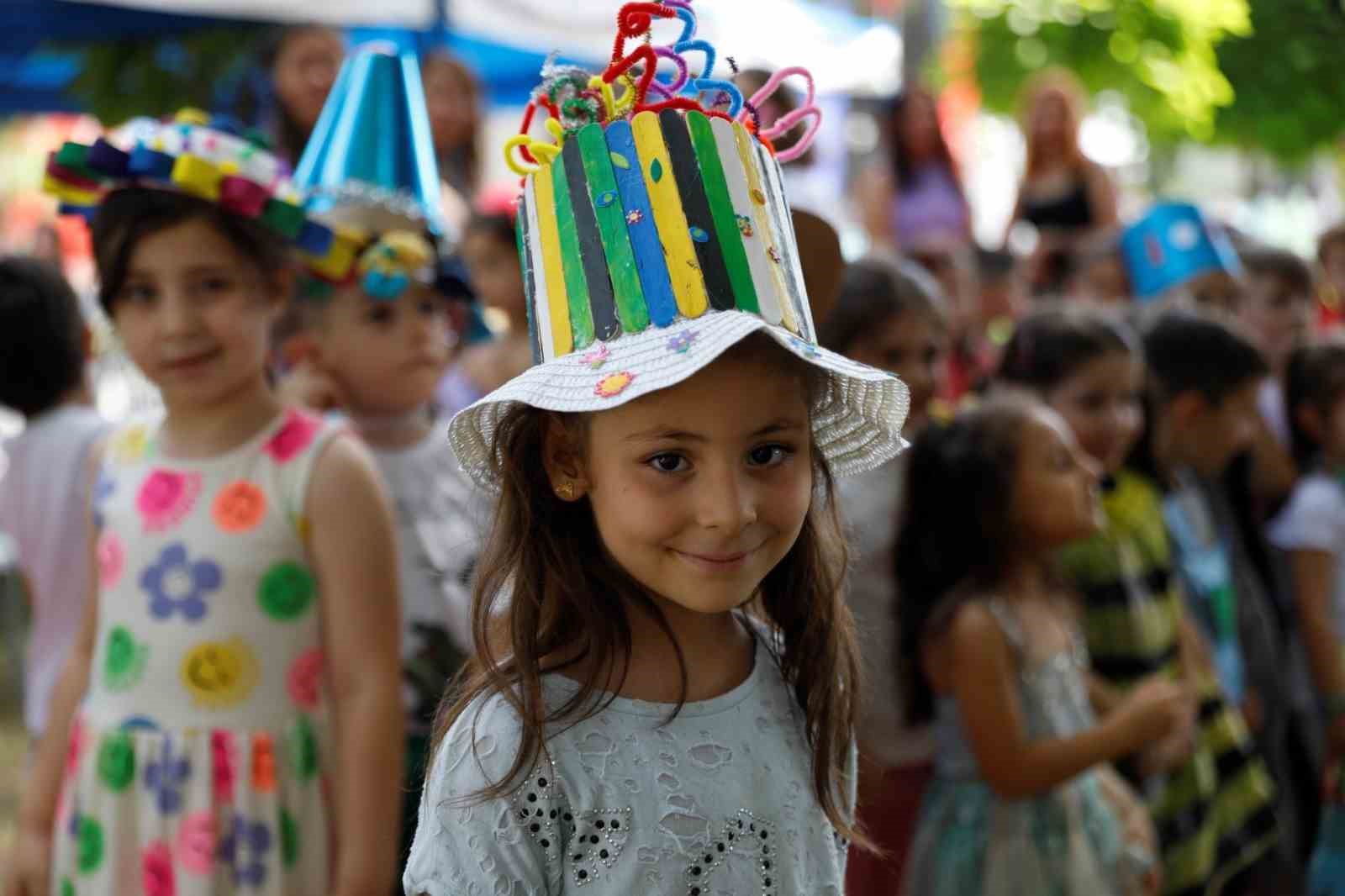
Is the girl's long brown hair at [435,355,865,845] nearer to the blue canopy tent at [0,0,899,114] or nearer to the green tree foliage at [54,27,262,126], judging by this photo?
the blue canopy tent at [0,0,899,114]

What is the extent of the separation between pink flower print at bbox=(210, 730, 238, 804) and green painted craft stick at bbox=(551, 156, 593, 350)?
1.16m

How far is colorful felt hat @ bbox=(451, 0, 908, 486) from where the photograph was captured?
60.6 inches

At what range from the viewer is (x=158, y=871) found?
7.88 feet

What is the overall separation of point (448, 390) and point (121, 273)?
163cm

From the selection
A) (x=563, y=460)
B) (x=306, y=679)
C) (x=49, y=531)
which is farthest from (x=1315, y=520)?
(x=49, y=531)

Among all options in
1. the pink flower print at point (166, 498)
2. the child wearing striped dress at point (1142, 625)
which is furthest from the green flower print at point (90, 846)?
the child wearing striped dress at point (1142, 625)

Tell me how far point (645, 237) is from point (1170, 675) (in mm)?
2180

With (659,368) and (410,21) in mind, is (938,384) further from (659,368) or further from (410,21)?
(410,21)

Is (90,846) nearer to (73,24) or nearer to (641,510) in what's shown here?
(641,510)

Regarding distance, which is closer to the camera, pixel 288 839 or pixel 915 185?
pixel 288 839

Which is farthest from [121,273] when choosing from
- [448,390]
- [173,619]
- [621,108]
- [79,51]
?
[79,51]

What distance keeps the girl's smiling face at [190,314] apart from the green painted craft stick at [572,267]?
40.5 inches

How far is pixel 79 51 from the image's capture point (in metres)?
6.82

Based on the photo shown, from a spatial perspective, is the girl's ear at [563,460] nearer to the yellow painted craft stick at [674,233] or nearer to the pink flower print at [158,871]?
the yellow painted craft stick at [674,233]
